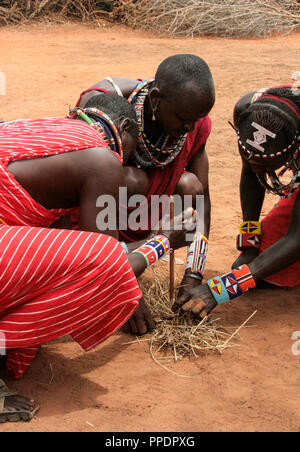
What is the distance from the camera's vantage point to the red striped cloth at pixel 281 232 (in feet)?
11.0

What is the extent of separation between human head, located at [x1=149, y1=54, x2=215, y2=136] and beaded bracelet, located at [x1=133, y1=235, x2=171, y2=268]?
591 millimetres

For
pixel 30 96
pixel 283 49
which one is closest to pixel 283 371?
pixel 30 96

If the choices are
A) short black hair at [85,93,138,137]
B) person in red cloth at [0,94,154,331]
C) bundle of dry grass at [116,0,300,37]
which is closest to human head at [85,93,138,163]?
short black hair at [85,93,138,137]

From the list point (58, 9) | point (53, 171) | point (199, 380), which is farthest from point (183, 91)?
point (58, 9)

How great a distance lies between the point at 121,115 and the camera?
2576mm

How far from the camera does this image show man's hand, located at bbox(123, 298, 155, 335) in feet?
9.43

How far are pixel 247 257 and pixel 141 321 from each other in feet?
3.04

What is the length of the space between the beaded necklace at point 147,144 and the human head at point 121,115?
35cm

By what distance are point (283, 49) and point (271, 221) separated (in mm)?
6599

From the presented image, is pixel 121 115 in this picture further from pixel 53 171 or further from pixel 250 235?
pixel 250 235

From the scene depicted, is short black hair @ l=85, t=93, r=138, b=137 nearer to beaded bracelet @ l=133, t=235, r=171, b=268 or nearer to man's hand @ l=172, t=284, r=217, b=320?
beaded bracelet @ l=133, t=235, r=171, b=268

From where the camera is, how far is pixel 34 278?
2.13 metres

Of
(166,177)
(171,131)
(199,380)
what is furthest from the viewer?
→ (166,177)

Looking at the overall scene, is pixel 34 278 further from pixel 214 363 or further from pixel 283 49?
pixel 283 49
